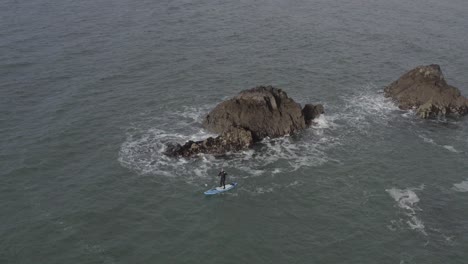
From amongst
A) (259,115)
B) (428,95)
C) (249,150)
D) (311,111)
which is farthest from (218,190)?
(428,95)

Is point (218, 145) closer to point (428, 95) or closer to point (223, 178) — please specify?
point (223, 178)

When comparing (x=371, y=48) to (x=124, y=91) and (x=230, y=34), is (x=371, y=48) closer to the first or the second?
(x=230, y=34)

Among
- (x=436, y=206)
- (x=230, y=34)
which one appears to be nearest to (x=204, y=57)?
(x=230, y=34)

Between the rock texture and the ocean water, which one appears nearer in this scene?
the ocean water

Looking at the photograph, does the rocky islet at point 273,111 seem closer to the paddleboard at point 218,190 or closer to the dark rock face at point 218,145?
the dark rock face at point 218,145

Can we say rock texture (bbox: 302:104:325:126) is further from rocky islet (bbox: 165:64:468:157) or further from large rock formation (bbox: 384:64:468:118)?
large rock formation (bbox: 384:64:468:118)

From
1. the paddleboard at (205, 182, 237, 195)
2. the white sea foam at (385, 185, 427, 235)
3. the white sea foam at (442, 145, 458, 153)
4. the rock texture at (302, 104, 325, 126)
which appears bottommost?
the white sea foam at (385, 185, 427, 235)

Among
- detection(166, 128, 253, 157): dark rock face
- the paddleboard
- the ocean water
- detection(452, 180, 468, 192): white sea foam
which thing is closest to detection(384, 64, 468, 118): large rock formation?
the ocean water
